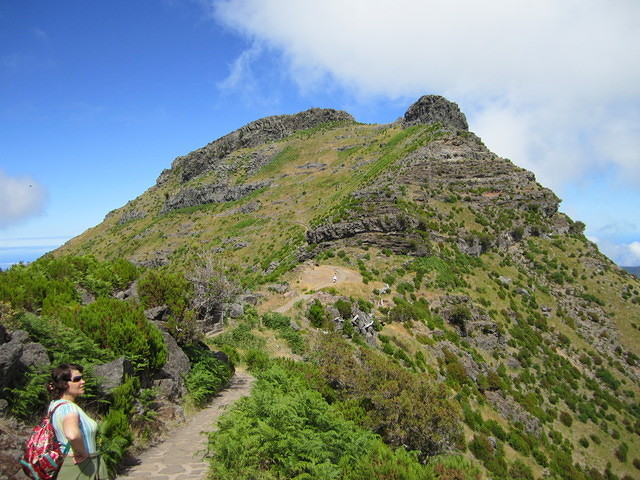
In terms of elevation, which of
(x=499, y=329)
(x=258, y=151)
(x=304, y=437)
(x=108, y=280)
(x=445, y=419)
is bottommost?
(x=499, y=329)

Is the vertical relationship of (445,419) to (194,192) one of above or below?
below

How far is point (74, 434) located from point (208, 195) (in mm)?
105464

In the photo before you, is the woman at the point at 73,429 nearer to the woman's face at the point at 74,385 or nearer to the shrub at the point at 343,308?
the woman's face at the point at 74,385

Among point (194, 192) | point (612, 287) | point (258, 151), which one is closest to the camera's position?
point (612, 287)

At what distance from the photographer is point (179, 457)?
7844 millimetres

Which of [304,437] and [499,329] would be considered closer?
[304,437]

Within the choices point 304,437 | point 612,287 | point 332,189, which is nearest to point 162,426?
point 304,437

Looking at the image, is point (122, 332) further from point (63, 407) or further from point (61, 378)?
point (63, 407)

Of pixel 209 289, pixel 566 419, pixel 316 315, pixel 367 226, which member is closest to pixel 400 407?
pixel 209 289

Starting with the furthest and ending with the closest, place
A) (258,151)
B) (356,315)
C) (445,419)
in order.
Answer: (258,151) → (356,315) → (445,419)

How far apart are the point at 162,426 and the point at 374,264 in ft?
105

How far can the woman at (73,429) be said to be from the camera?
415 cm

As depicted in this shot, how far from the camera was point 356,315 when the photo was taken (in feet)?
87.0

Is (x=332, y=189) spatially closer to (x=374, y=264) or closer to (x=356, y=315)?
(x=374, y=264)
